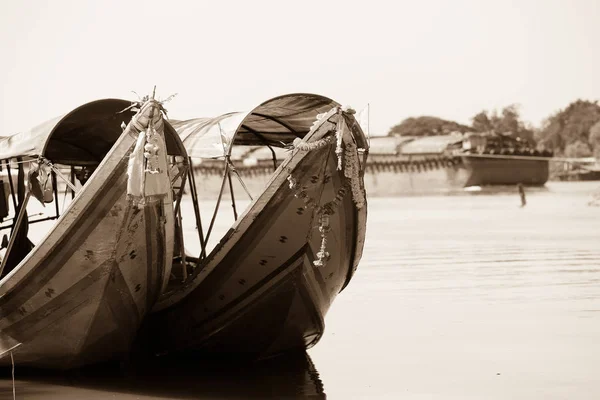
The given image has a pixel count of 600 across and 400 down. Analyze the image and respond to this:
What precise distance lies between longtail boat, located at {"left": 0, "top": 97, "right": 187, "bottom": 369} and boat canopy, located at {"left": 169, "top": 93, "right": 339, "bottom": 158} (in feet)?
2.13

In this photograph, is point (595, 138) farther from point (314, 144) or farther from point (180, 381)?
point (314, 144)

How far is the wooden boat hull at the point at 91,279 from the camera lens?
8.96 metres

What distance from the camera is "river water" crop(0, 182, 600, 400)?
945 cm

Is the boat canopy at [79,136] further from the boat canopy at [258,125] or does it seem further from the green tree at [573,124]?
the green tree at [573,124]

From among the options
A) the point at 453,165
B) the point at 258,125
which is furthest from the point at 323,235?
the point at 453,165

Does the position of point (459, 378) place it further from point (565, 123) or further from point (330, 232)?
point (565, 123)

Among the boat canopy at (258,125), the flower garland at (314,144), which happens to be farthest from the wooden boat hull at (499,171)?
the flower garland at (314,144)

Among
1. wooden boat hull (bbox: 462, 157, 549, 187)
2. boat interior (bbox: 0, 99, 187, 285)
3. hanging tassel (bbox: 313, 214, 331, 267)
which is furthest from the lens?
wooden boat hull (bbox: 462, 157, 549, 187)

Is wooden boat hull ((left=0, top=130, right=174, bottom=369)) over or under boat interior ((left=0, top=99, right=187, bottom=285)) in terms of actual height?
under

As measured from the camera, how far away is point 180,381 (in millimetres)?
10031

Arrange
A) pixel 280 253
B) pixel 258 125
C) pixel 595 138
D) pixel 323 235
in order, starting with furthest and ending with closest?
pixel 595 138
pixel 258 125
pixel 280 253
pixel 323 235

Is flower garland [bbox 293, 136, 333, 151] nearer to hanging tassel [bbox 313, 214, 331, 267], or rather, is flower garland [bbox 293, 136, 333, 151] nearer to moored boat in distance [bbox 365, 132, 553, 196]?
hanging tassel [bbox 313, 214, 331, 267]

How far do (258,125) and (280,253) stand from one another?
3.18m

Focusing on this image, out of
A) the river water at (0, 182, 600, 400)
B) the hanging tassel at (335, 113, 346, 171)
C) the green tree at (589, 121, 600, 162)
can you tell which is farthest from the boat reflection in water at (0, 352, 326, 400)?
the green tree at (589, 121, 600, 162)
